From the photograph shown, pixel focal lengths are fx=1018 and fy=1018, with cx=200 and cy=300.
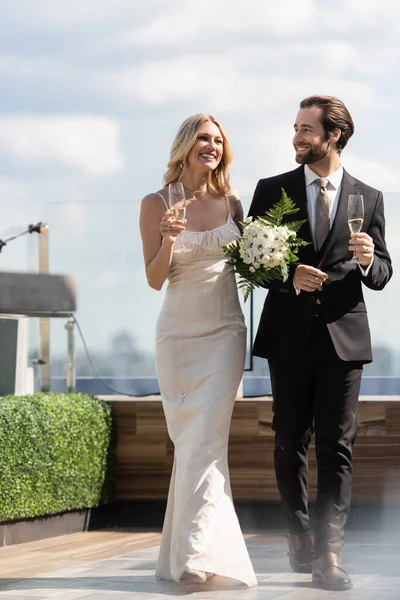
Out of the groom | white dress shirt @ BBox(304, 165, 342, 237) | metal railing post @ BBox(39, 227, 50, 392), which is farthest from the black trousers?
metal railing post @ BBox(39, 227, 50, 392)

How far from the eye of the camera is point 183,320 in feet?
12.3

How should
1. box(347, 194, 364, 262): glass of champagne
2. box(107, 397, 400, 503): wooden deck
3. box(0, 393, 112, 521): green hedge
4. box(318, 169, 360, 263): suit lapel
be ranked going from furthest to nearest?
box(107, 397, 400, 503): wooden deck
box(0, 393, 112, 521): green hedge
box(318, 169, 360, 263): suit lapel
box(347, 194, 364, 262): glass of champagne

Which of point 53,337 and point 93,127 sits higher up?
point 93,127

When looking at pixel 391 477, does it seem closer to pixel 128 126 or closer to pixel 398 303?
pixel 398 303

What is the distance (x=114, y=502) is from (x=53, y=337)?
1.05m

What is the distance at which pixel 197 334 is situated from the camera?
3.75m

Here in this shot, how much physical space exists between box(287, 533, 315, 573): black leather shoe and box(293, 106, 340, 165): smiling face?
1.37 meters

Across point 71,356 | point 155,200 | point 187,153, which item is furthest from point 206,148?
point 71,356

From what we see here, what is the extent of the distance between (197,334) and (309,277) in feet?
1.68

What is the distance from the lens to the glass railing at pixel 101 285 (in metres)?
6.05

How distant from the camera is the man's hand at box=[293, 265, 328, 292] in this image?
3.48 m

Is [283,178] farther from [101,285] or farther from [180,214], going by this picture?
[101,285]

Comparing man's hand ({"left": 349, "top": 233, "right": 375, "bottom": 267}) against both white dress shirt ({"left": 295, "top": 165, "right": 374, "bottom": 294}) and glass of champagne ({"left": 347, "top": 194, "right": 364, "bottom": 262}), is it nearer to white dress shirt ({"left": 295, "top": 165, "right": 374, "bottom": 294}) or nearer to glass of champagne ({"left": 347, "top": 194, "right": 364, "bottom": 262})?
glass of champagne ({"left": 347, "top": 194, "right": 364, "bottom": 262})

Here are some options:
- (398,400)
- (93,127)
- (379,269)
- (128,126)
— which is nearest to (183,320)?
(379,269)
